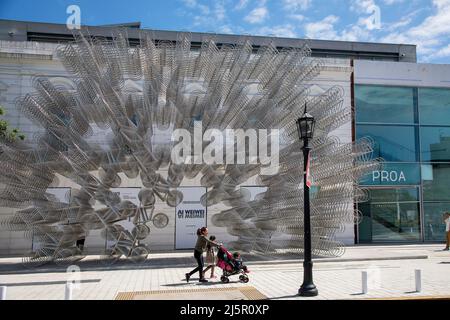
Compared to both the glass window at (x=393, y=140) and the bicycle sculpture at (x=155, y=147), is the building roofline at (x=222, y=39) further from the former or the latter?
the bicycle sculpture at (x=155, y=147)

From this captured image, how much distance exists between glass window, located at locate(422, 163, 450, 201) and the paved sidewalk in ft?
26.0

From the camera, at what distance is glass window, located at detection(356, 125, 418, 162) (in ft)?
75.9

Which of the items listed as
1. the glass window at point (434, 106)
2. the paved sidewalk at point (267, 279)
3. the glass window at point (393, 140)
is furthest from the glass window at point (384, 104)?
the paved sidewalk at point (267, 279)

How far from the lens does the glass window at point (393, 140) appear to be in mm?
23141

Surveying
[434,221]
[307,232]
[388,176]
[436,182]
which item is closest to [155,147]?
[307,232]

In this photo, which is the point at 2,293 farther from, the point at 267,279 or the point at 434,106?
the point at 434,106

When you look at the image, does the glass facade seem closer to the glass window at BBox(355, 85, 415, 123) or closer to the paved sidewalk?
the glass window at BBox(355, 85, 415, 123)

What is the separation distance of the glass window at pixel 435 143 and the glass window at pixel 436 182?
1.62 ft

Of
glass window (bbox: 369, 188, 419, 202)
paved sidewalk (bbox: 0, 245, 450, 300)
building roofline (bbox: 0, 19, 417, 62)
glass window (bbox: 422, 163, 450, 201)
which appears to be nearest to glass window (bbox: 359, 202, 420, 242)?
glass window (bbox: 369, 188, 419, 202)

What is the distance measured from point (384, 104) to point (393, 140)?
2.02 metres

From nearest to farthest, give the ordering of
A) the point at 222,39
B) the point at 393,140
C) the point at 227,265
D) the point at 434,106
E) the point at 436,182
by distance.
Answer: the point at 227,265 < the point at 393,140 < the point at 436,182 < the point at 434,106 < the point at 222,39

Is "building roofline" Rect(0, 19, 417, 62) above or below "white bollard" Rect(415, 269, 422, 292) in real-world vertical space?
above

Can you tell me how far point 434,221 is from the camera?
23594mm
